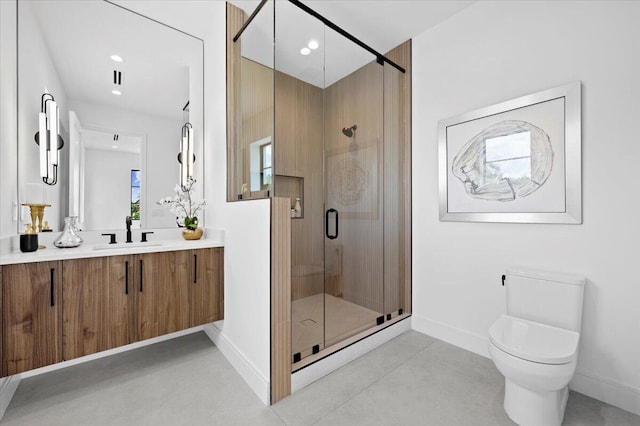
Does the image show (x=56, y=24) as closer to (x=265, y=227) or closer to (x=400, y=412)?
(x=265, y=227)

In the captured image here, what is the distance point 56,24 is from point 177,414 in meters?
2.78

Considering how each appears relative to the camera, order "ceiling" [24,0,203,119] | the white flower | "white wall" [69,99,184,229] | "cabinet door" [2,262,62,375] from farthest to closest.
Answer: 1. the white flower
2. "white wall" [69,99,184,229]
3. "ceiling" [24,0,203,119]
4. "cabinet door" [2,262,62,375]

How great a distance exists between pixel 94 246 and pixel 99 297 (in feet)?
1.48

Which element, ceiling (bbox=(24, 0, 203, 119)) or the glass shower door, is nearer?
ceiling (bbox=(24, 0, 203, 119))

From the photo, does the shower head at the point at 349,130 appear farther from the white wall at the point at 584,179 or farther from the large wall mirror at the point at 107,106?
the large wall mirror at the point at 107,106

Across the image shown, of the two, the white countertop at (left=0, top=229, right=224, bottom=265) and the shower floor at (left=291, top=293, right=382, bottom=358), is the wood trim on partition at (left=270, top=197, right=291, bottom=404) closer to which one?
the shower floor at (left=291, top=293, right=382, bottom=358)

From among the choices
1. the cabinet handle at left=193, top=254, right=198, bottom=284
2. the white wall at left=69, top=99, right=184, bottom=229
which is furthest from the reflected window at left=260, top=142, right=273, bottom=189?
the white wall at left=69, top=99, right=184, bottom=229

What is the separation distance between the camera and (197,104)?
2617 mm

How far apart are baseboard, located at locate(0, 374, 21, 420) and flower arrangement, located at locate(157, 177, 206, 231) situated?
54.8 inches

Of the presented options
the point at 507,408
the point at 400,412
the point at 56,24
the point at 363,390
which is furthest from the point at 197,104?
the point at 507,408

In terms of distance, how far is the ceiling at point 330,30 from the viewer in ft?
6.66

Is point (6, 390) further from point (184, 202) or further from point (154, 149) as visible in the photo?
point (154, 149)

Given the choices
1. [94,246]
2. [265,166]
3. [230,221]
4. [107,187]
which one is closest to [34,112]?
[107,187]

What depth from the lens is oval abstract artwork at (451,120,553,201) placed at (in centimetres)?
193
